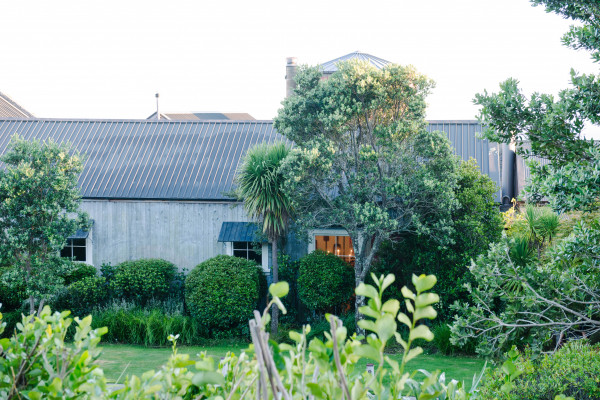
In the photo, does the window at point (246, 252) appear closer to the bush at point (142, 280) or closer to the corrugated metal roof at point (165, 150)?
the corrugated metal roof at point (165, 150)

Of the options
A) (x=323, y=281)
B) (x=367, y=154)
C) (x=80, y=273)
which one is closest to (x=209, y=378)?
(x=367, y=154)

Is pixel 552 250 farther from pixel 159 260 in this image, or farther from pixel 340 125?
pixel 159 260

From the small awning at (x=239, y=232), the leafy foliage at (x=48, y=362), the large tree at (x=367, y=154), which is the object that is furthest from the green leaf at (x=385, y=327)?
the small awning at (x=239, y=232)

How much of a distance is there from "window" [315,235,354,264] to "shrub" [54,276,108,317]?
18.3ft

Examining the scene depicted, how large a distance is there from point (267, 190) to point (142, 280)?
4040mm

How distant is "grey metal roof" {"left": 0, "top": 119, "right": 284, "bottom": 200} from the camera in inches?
603

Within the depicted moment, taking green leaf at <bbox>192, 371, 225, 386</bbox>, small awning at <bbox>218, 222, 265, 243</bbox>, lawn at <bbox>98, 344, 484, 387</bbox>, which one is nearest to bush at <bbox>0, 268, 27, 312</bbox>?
lawn at <bbox>98, 344, 484, 387</bbox>

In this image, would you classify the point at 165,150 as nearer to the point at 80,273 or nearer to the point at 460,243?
the point at 80,273

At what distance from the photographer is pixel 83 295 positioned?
535 inches

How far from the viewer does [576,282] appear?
6.91 metres

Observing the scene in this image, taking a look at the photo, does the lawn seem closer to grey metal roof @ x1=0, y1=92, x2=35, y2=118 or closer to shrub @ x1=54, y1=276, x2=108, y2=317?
shrub @ x1=54, y1=276, x2=108, y2=317

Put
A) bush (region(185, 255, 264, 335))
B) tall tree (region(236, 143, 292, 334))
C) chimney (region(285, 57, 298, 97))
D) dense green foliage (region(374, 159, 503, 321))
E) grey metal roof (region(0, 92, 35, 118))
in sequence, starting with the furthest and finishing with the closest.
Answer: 1. grey metal roof (region(0, 92, 35, 118))
2. chimney (region(285, 57, 298, 97))
3. bush (region(185, 255, 264, 335))
4. tall tree (region(236, 143, 292, 334))
5. dense green foliage (region(374, 159, 503, 321))

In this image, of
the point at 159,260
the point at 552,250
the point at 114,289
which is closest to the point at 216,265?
the point at 159,260

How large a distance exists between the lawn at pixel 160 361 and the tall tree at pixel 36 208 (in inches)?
78.3
